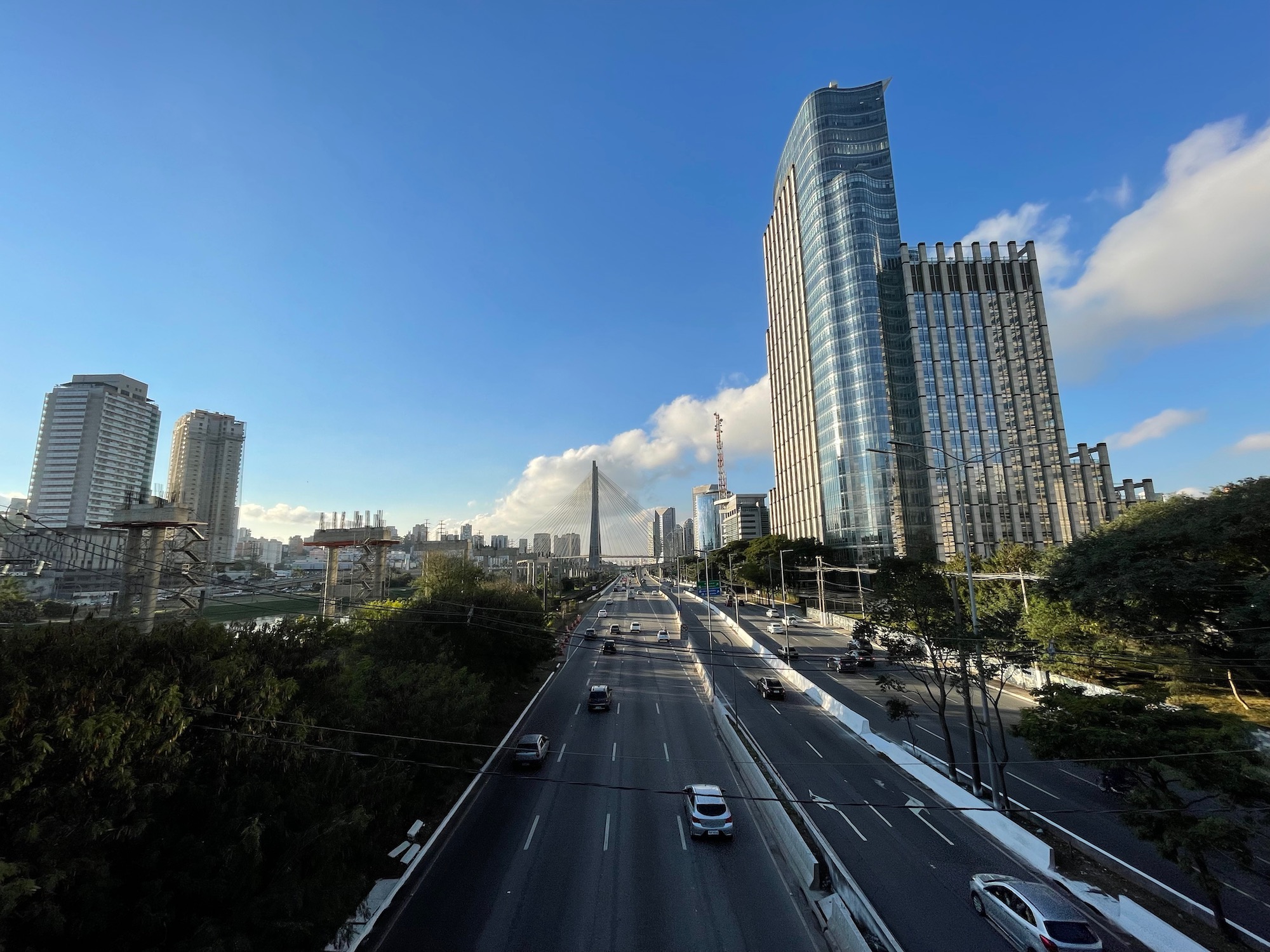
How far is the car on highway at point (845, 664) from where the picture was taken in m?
43.3

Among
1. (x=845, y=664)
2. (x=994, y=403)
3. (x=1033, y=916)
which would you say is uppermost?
(x=994, y=403)

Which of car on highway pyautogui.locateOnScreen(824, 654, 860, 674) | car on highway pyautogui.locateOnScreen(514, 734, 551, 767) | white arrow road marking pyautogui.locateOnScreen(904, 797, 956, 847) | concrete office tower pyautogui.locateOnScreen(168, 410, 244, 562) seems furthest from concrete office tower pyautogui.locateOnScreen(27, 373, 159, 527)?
white arrow road marking pyautogui.locateOnScreen(904, 797, 956, 847)

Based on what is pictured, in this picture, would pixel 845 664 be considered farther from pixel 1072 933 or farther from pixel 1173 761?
pixel 1072 933

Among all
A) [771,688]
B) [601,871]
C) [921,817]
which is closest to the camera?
[601,871]

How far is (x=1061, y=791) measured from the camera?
21.3m

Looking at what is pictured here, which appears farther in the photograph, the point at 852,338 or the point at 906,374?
the point at 852,338

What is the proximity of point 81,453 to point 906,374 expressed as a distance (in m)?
191

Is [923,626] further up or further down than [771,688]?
further up

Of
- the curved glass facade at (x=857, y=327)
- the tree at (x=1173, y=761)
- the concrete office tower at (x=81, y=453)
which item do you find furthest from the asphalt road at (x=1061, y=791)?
the concrete office tower at (x=81, y=453)

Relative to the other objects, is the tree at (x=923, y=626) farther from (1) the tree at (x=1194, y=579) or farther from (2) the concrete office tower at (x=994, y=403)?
(2) the concrete office tower at (x=994, y=403)

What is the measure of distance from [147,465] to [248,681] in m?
185

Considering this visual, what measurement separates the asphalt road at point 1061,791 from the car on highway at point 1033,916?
2511 mm

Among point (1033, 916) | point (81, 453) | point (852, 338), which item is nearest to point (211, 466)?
point (81, 453)

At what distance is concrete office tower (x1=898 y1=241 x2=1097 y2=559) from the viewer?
87.9m
